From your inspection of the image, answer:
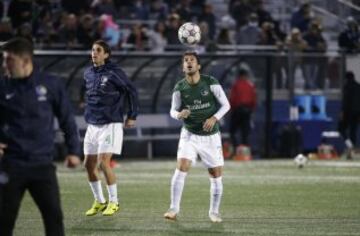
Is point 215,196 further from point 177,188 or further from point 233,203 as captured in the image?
point 233,203

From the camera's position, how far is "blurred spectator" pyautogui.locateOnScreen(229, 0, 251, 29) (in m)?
33.6

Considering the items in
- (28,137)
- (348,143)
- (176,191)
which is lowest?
(348,143)

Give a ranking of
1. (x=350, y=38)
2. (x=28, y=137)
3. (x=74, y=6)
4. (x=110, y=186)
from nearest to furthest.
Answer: (x=28, y=137)
(x=110, y=186)
(x=74, y=6)
(x=350, y=38)

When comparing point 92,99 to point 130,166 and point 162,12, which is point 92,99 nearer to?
point 130,166

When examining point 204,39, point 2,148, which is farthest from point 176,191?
point 204,39

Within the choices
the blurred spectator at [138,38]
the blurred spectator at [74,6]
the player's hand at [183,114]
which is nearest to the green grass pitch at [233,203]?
the player's hand at [183,114]

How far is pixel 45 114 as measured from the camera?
976cm

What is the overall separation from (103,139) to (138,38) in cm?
1466

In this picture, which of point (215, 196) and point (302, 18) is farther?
point (302, 18)

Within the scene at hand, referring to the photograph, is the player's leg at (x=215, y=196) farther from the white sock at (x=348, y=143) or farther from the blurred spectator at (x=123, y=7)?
the blurred spectator at (x=123, y=7)

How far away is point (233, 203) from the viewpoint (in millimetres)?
17375

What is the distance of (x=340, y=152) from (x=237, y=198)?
1408cm

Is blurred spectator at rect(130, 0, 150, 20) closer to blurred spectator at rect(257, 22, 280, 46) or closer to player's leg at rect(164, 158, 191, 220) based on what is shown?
blurred spectator at rect(257, 22, 280, 46)

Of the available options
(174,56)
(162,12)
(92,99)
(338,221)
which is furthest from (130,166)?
(338,221)
